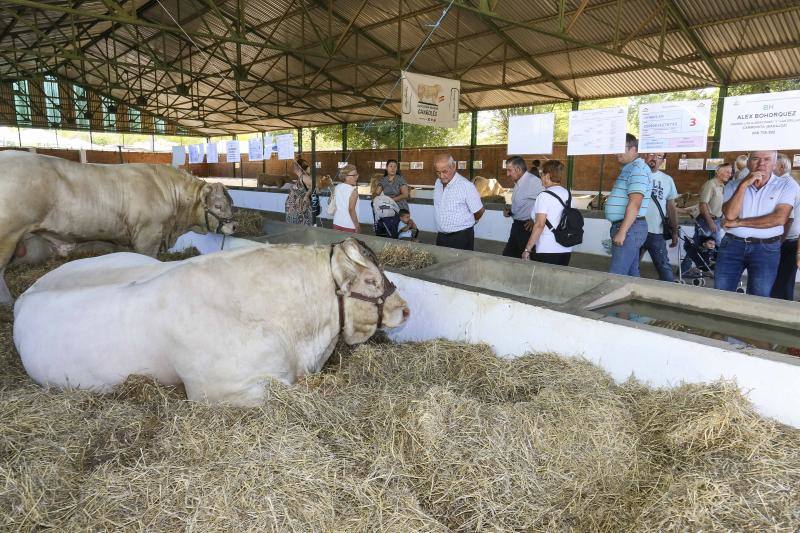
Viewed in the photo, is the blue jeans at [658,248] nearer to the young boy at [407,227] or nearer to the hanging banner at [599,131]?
the hanging banner at [599,131]

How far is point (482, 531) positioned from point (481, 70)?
51.9 ft

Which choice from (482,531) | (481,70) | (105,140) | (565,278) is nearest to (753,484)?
(482,531)

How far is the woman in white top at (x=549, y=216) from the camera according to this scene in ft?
15.5

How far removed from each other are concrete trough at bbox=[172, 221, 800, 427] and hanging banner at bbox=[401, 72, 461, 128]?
4.45 meters

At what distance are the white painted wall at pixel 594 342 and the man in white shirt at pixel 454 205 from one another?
1626mm

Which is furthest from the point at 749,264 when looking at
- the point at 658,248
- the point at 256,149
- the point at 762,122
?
the point at 256,149

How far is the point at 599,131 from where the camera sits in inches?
215

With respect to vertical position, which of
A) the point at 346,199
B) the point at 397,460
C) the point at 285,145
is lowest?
the point at 397,460

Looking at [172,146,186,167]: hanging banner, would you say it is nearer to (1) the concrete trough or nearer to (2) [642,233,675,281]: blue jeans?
(1) the concrete trough

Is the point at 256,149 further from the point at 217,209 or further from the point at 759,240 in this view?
the point at 759,240

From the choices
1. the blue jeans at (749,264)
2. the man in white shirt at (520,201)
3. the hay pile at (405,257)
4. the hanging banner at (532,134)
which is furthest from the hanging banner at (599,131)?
the hay pile at (405,257)

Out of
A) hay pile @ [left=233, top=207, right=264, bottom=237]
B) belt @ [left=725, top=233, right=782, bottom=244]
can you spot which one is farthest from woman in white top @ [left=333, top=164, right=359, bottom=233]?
belt @ [left=725, top=233, right=782, bottom=244]

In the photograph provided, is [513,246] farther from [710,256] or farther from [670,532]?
[670,532]

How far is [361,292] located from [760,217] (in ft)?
10.9
